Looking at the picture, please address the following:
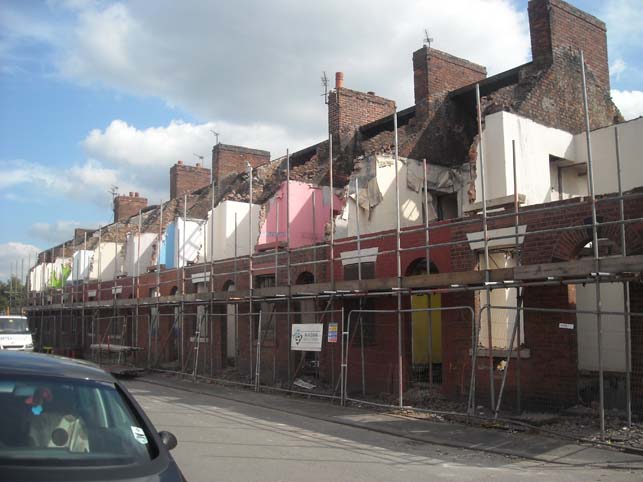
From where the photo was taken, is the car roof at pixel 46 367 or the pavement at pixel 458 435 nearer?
the car roof at pixel 46 367

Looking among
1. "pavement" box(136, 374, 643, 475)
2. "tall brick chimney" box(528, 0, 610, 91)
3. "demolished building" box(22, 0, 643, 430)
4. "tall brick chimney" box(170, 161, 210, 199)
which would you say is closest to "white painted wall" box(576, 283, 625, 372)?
"demolished building" box(22, 0, 643, 430)

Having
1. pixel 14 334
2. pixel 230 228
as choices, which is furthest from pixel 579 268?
pixel 14 334

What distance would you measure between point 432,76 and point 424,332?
7.51 m

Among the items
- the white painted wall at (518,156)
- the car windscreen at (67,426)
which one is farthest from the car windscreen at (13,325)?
the car windscreen at (67,426)

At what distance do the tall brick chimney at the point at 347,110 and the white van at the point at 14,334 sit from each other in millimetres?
13468

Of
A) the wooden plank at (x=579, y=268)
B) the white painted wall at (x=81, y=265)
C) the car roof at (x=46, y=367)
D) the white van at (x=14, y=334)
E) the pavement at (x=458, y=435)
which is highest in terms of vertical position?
the white painted wall at (x=81, y=265)

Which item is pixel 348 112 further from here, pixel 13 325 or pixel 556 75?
pixel 13 325

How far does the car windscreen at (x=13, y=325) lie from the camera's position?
22594 millimetres

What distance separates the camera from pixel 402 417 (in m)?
11.8

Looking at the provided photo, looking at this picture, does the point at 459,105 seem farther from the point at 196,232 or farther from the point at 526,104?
the point at 196,232

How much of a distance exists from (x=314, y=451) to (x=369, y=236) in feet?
21.1

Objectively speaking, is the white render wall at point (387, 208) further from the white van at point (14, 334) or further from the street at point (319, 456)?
the white van at point (14, 334)

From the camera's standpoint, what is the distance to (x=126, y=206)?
124 ft

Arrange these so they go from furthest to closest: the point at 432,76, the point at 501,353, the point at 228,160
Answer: the point at 228,160 → the point at 432,76 → the point at 501,353
